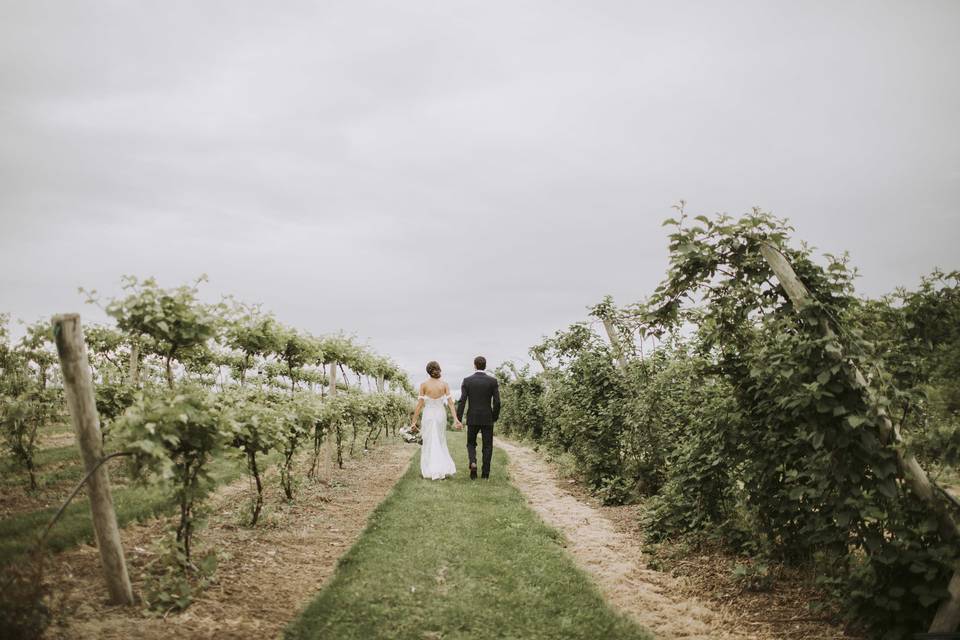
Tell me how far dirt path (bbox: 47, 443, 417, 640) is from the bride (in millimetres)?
1577

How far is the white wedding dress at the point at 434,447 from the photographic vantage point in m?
10.1

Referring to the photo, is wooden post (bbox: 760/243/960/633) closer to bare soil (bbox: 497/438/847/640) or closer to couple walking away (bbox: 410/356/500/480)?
bare soil (bbox: 497/438/847/640)

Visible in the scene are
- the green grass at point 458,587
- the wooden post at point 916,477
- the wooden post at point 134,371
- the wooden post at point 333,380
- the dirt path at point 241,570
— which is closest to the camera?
the wooden post at point 916,477

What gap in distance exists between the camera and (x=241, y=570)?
4859 millimetres

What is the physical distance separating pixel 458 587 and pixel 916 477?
11.5ft

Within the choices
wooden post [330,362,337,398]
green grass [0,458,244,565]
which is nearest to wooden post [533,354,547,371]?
wooden post [330,362,337,398]

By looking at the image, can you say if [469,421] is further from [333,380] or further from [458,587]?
[458,587]

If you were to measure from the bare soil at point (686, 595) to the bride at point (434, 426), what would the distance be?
11.0ft

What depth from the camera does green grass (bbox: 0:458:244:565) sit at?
182 inches

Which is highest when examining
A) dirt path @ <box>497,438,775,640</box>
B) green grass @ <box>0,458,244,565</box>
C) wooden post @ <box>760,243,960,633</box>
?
wooden post @ <box>760,243,960,633</box>

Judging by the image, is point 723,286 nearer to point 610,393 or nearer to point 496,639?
point 496,639

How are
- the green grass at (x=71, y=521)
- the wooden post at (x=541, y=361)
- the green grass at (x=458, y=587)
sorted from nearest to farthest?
the green grass at (x=458, y=587) → the green grass at (x=71, y=521) → the wooden post at (x=541, y=361)

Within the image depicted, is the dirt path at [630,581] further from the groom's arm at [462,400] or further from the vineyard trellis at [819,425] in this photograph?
the groom's arm at [462,400]

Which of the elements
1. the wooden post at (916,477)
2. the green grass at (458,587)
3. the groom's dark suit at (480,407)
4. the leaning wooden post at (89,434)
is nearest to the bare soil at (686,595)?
the green grass at (458,587)
